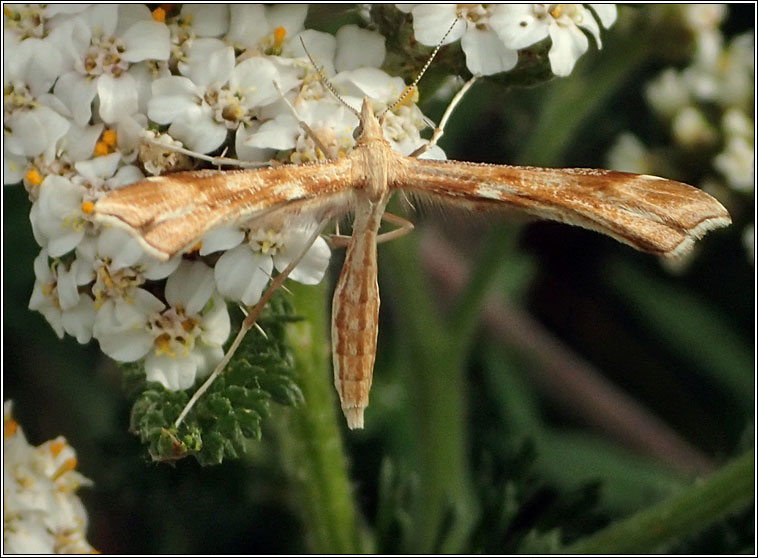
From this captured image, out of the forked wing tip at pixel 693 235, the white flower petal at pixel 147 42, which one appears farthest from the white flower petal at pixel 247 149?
the forked wing tip at pixel 693 235

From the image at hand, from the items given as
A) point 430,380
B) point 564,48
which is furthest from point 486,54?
point 430,380

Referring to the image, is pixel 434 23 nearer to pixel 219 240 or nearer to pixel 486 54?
pixel 486 54

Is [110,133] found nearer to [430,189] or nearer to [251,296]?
[251,296]

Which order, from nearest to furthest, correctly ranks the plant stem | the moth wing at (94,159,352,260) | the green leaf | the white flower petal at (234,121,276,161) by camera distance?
the moth wing at (94,159,352,260)
the green leaf
the white flower petal at (234,121,276,161)
the plant stem

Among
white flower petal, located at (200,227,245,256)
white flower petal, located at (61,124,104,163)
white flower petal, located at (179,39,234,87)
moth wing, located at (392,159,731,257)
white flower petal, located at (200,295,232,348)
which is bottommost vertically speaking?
white flower petal, located at (200,295,232,348)

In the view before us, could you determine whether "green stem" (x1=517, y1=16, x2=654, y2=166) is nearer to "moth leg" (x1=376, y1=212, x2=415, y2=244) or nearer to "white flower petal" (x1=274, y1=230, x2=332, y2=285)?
"moth leg" (x1=376, y1=212, x2=415, y2=244)

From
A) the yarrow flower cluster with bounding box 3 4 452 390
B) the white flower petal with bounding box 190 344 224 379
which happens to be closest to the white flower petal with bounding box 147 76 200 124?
the yarrow flower cluster with bounding box 3 4 452 390
